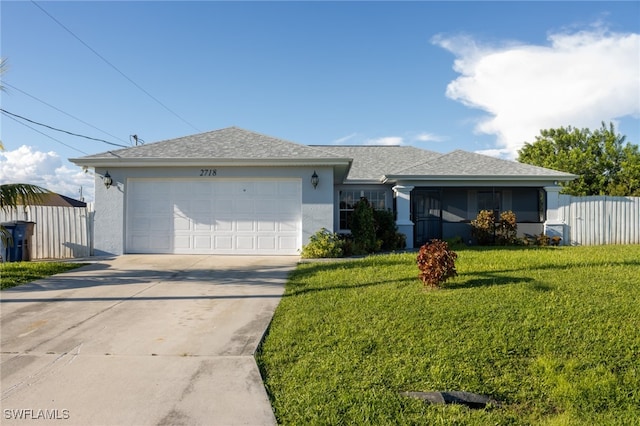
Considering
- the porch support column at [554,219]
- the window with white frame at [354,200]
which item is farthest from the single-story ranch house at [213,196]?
the porch support column at [554,219]

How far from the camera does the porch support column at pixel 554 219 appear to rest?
1512cm

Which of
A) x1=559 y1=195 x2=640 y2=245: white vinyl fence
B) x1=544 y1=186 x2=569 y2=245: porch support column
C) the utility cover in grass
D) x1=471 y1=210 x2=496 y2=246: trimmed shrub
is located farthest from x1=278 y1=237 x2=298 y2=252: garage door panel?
x1=559 y1=195 x2=640 y2=245: white vinyl fence

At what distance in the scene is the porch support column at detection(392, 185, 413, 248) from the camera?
15102mm

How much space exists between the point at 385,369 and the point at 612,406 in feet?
6.78

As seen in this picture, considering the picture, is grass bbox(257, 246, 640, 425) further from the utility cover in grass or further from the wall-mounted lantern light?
the wall-mounted lantern light

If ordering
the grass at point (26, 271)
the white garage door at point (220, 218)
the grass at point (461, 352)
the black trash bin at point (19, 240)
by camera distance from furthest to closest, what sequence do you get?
the white garage door at point (220, 218) < the black trash bin at point (19, 240) < the grass at point (26, 271) < the grass at point (461, 352)

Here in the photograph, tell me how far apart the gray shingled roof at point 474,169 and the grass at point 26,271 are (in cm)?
1075

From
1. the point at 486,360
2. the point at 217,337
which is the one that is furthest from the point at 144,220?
the point at 486,360

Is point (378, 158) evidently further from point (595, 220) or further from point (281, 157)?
point (595, 220)

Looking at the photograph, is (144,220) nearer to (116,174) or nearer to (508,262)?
(116,174)

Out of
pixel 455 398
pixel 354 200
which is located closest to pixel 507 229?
pixel 354 200

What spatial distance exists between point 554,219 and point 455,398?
1394cm

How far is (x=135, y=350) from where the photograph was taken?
4.62m

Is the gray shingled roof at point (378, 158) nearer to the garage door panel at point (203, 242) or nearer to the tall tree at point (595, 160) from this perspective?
the garage door panel at point (203, 242)
